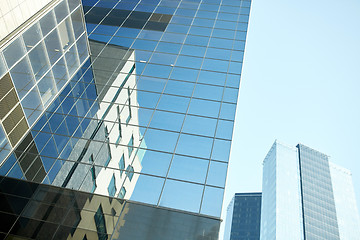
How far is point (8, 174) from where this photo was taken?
802 inches

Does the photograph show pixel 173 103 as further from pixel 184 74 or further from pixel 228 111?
pixel 228 111

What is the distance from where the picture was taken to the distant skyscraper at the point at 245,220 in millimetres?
179788

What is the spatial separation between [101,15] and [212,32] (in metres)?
10.6

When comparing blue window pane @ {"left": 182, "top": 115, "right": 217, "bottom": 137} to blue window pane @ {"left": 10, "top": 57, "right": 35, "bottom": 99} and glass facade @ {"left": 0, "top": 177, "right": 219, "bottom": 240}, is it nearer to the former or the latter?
glass facade @ {"left": 0, "top": 177, "right": 219, "bottom": 240}

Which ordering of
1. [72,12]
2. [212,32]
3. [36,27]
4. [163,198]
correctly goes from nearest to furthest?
[163,198] → [36,27] → [72,12] → [212,32]

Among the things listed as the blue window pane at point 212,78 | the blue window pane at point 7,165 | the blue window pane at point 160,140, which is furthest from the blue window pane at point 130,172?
the blue window pane at point 212,78

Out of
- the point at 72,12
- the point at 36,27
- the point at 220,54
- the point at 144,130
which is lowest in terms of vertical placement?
the point at 144,130

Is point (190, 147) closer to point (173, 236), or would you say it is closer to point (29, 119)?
point (173, 236)

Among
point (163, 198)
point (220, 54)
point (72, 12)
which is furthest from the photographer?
point (220, 54)

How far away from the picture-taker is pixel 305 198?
152375 mm

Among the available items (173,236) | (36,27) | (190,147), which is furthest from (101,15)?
(173,236)

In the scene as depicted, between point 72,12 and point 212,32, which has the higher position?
point 212,32

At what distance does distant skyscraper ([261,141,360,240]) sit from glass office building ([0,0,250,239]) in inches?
5125

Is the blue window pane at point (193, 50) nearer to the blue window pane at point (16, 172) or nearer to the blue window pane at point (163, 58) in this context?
the blue window pane at point (163, 58)
